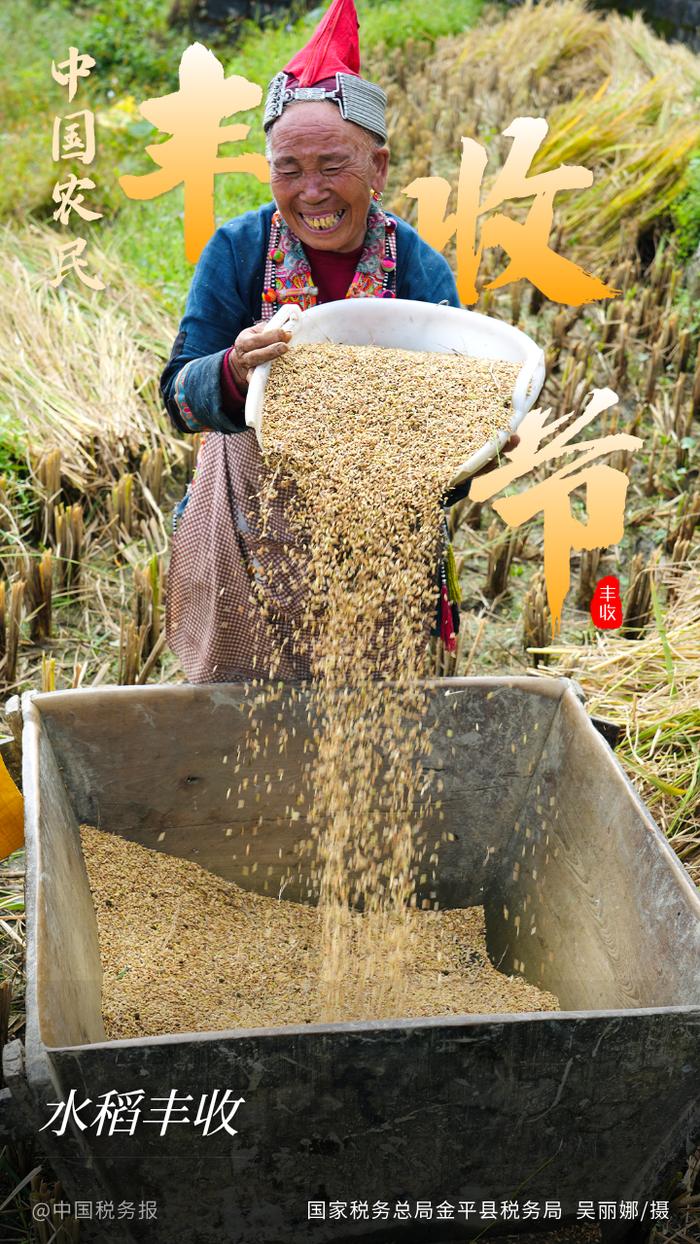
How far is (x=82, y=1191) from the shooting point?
154 cm

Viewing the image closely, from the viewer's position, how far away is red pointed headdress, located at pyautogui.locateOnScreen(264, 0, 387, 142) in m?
2.07

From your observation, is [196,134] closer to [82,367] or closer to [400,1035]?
[82,367]

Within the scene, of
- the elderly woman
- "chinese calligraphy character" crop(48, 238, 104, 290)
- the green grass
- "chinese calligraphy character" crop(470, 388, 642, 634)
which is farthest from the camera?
the green grass

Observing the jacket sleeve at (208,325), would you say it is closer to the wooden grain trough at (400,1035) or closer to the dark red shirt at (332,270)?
the dark red shirt at (332,270)

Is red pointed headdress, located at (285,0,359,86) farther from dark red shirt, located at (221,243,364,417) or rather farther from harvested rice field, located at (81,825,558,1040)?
harvested rice field, located at (81,825,558,1040)

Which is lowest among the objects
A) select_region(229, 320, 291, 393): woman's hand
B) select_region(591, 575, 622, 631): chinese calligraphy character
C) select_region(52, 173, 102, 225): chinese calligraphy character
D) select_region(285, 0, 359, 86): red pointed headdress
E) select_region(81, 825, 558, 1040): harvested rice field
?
select_region(81, 825, 558, 1040): harvested rice field

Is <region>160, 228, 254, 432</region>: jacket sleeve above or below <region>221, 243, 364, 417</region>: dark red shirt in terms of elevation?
Answer: below

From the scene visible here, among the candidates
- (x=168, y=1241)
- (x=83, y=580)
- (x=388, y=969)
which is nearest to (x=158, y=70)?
(x=83, y=580)

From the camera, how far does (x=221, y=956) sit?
2.31 metres

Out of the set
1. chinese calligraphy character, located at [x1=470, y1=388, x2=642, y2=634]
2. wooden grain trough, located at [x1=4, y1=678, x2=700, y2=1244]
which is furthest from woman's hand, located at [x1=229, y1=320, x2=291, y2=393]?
chinese calligraphy character, located at [x1=470, y1=388, x2=642, y2=634]

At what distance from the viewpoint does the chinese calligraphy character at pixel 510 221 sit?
2805mm

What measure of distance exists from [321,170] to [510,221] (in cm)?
96

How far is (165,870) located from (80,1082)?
0.96 m

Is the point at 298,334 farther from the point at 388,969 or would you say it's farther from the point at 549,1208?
the point at 549,1208
